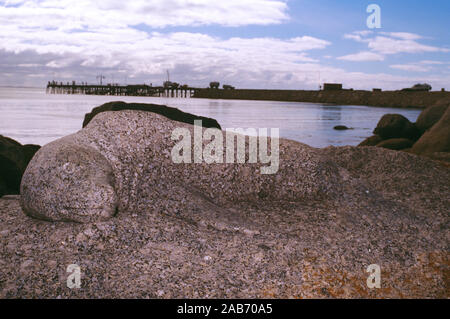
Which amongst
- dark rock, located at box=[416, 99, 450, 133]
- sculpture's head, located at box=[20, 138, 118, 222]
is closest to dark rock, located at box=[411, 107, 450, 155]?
dark rock, located at box=[416, 99, 450, 133]

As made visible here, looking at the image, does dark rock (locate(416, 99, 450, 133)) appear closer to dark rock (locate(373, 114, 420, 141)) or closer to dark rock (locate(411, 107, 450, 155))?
dark rock (locate(373, 114, 420, 141))

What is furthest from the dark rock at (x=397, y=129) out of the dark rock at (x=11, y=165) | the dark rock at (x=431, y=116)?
the dark rock at (x=11, y=165)

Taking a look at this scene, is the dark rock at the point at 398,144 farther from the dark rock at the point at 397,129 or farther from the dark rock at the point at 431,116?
the dark rock at the point at 431,116

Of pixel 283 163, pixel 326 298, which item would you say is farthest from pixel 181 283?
pixel 283 163

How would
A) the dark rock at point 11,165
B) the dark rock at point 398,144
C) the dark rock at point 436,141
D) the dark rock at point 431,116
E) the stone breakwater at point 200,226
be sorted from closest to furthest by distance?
1. the stone breakwater at point 200,226
2. the dark rock at point 11,165
3. the dark rock at point 436,141
4. the dark rock at point 398,144
5. the dark rock at point 431,116

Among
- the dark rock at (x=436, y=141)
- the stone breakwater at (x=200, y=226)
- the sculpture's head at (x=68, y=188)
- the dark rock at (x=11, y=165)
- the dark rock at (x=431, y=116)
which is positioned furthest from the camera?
the dark rock at (x=431, y=116)

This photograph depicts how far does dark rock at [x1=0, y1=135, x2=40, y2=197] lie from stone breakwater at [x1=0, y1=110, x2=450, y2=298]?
3.79 ft

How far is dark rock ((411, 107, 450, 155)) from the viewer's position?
360 inches

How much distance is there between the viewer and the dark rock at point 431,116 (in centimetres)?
1309

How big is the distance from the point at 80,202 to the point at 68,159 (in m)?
0.49

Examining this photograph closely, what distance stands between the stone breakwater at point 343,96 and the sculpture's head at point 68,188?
4953 centimetres

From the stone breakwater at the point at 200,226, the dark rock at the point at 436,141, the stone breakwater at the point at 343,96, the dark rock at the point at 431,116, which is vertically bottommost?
the stone breakwater at the point at 200,226
